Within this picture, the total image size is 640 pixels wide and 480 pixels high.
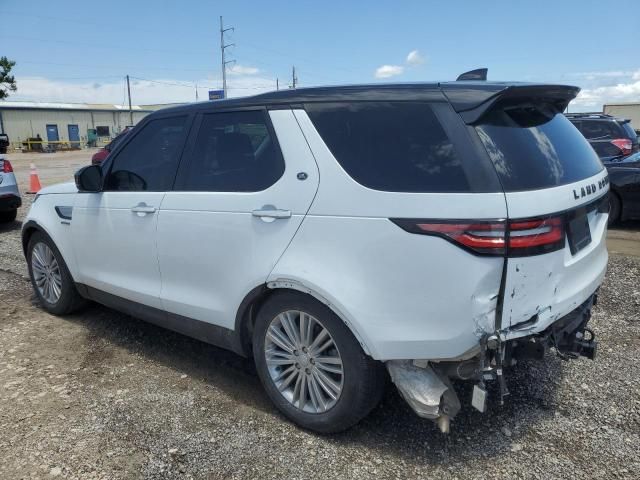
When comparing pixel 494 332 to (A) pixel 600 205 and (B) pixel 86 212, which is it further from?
(B) pixel 86 212

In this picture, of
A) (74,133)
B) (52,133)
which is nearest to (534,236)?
(52,133)

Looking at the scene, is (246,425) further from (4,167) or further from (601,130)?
(601,130)

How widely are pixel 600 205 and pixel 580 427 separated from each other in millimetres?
1250

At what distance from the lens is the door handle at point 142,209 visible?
3.42 metres

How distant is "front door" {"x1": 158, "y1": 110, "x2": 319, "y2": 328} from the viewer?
108 inches

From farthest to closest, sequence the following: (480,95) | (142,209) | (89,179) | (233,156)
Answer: (89,179), (142,209), (233,156), (480,95)

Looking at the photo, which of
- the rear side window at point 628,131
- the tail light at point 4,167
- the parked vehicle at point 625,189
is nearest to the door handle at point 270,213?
the parked vehicle at point 625,189

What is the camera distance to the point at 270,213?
109 inches

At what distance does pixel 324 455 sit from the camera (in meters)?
2.69

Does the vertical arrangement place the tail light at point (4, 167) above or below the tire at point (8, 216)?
above

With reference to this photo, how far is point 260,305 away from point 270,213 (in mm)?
571

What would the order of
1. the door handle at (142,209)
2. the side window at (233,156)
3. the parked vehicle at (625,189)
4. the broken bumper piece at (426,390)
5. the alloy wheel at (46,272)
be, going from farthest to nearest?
the parked vehicle at (625,189)
the alloy wheel at (46,272)
the door handle at (142,209)
the side window at (233,156)
the broken bumper piece at (426,390)

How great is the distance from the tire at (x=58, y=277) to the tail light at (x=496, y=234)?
11.1ft

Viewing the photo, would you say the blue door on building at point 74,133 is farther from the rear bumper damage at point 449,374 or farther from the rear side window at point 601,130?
the rear bumper damage at point 449,374
